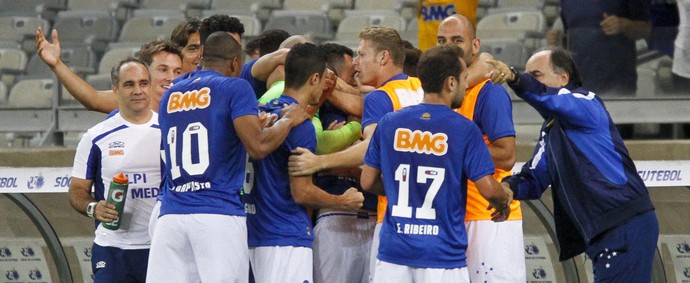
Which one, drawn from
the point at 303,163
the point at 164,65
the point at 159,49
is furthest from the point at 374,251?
the point at 159,49

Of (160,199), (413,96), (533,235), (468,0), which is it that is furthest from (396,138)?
(468,0)

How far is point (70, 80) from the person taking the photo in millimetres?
8062

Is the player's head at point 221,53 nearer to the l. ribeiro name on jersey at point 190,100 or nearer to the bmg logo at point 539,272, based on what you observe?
the l. ribeiro name on jersey at point 190,100

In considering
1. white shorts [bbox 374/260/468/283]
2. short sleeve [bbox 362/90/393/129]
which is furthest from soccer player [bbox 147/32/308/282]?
white shorts [bbox 374/260/468/283]

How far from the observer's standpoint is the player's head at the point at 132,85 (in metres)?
7.53

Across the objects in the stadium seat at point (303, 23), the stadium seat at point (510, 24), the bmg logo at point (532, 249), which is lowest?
the bmg logo at point (532, 249)

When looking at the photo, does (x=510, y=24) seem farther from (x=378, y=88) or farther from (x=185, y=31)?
(x=378, y=88)

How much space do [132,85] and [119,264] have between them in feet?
3.60

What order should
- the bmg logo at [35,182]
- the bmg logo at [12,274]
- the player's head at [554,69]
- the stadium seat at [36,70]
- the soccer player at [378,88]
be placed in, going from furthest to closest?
the stadium seat at [36,70], the bmg logo at [12,274], the bmg logo at [35,182], the soccer player at [378,88], the player's head at [554,69]

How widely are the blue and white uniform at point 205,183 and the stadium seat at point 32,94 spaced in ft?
13.0

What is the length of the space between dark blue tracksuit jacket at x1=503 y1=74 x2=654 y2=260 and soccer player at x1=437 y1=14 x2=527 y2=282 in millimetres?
192

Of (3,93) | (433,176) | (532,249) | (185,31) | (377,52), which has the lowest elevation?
(532,249)

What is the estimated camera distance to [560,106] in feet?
21.2

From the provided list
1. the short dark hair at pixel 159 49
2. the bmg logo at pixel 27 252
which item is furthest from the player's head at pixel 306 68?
the bmg logo at pixel 27 252
